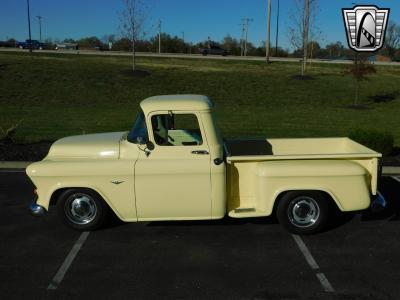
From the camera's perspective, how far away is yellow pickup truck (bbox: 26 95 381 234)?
19.5ft

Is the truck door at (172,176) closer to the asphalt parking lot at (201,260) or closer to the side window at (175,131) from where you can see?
the side window at (175,131)

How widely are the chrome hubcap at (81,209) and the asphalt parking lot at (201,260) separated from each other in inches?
8.9

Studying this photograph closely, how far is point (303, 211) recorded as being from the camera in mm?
6238

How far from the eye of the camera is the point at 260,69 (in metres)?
32.5

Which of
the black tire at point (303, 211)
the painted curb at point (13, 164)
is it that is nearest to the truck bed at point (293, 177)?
the black tire at point (303, 211)

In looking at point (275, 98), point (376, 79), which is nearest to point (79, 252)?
point (275, 98)

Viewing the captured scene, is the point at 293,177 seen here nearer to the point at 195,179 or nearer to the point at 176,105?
the point at 195,179

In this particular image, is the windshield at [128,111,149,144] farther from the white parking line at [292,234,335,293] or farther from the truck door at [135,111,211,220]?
the white parking line at [292,234,335,293]

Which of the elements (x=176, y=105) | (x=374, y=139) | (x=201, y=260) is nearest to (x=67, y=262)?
(x=201, y=260)

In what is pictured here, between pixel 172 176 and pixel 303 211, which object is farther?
pixel 303 211

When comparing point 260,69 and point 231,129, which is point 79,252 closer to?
point 231,129

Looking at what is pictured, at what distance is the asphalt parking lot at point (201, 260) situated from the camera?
4863 mm

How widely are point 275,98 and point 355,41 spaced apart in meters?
10.0

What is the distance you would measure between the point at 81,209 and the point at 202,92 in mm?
18504
